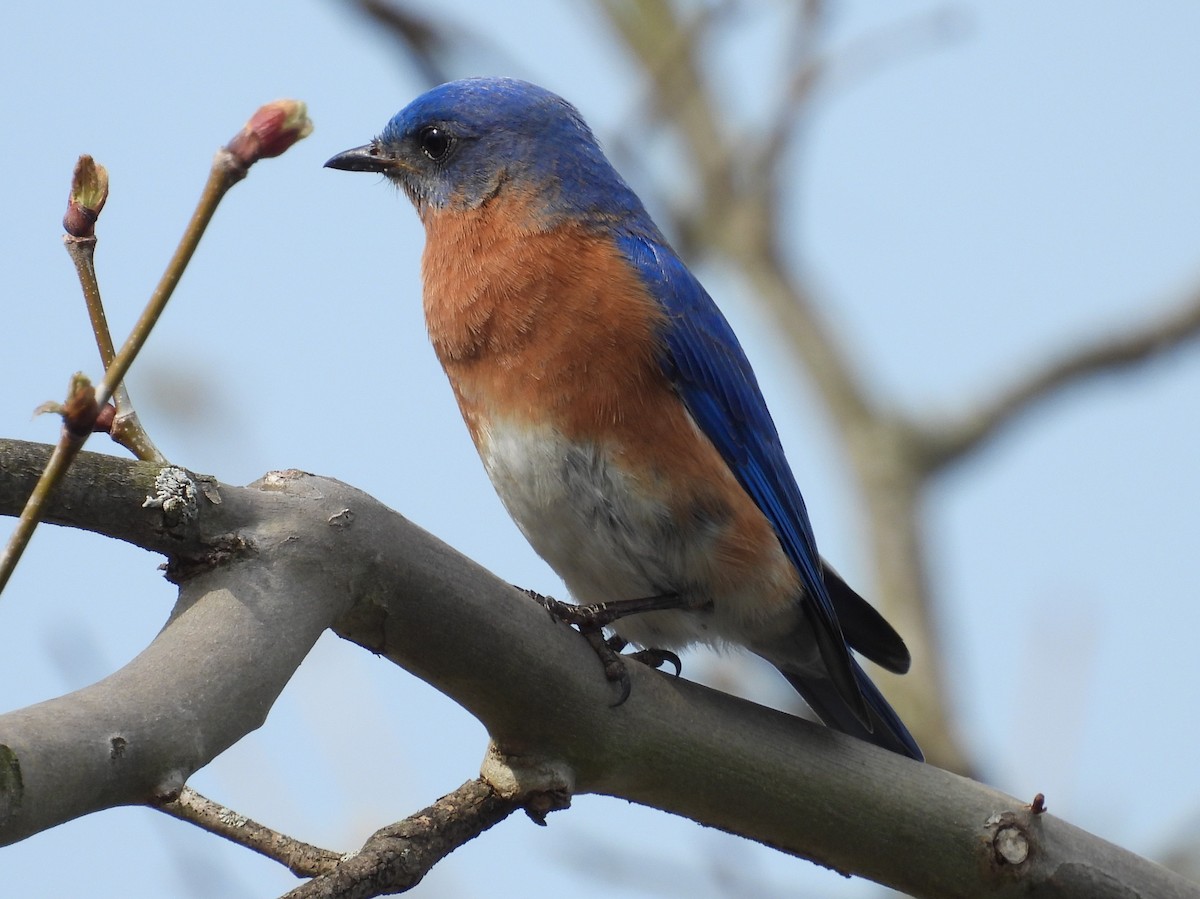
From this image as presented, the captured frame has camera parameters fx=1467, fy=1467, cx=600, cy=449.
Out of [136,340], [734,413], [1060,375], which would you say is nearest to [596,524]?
[734,413]

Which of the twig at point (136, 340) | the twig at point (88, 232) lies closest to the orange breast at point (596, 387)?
the twig at point (88, 232)

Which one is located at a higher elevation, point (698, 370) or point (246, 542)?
point (698, 370)

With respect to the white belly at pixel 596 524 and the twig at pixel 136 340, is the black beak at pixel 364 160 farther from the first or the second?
the twig at pixel 136 340

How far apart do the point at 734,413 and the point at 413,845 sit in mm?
2287

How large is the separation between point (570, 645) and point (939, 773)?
1.07 meters

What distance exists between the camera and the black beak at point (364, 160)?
A: 561 cm

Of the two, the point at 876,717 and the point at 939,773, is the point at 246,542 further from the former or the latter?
the point at 876,717

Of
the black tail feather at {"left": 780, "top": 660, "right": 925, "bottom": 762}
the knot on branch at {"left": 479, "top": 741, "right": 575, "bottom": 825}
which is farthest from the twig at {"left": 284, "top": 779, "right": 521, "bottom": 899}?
the black tail feather at {"left": 780, "top": 660, "right": 925, "bottom": 762}

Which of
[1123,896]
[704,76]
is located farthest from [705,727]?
[704,76]

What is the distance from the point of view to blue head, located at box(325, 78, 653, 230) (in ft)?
17.0

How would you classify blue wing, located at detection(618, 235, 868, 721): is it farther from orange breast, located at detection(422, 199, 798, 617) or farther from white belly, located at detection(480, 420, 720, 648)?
white belly, located at detection(480, 420, 720, 648)

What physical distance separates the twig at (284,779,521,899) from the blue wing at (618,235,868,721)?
1.66 meters

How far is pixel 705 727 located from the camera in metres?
3.55

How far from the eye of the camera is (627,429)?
434 centimetres
